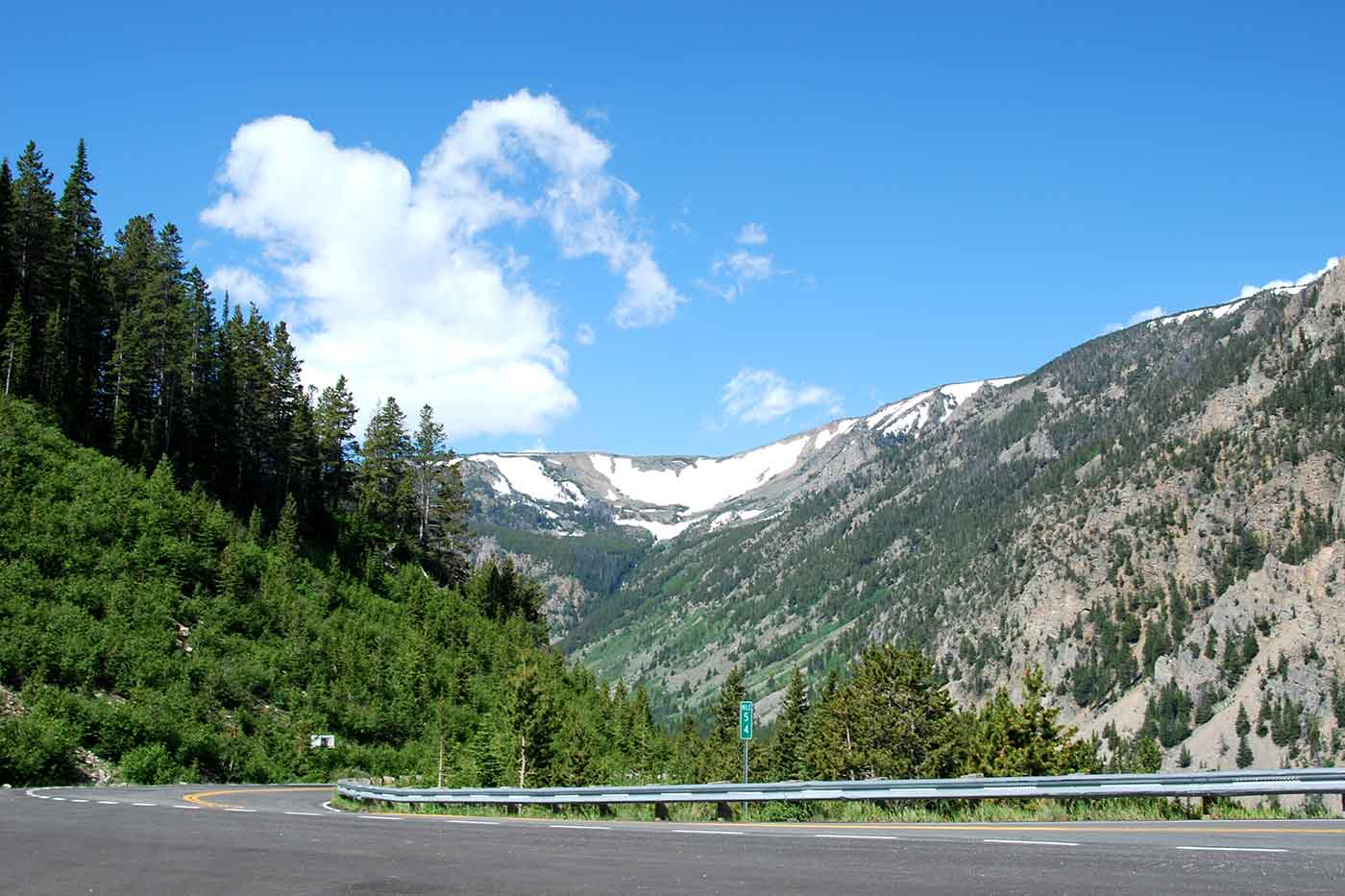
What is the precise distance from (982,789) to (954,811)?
129 centimetres

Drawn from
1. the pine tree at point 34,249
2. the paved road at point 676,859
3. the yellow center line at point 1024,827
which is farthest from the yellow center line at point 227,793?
the pine tree at point 34,249

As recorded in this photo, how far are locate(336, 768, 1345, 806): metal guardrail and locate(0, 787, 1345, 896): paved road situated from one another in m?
0.58

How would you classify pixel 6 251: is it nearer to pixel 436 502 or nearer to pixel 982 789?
pixel 436 502

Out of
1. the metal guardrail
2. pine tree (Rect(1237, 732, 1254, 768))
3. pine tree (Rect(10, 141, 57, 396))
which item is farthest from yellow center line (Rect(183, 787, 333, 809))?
pine tree (Rect(1237, 732, 1254, 768))

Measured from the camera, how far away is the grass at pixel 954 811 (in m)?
17.0

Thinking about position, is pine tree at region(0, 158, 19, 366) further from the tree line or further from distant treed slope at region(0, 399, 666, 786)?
distant treed slope at region(0, 399, 666, 786)

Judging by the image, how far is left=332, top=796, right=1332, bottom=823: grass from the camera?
55.6ft

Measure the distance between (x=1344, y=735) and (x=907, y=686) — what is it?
125051 mm

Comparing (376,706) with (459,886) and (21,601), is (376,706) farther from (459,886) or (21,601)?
(459,886)

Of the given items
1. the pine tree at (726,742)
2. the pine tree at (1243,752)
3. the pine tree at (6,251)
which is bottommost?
the pine tree at (1243,752)

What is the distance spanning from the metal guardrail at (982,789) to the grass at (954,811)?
0.34 metres

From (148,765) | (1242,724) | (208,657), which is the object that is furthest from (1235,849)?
(1242,724)

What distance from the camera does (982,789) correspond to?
18.4m

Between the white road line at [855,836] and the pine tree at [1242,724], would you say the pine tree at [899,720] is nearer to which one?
the white road line at [855,836]
